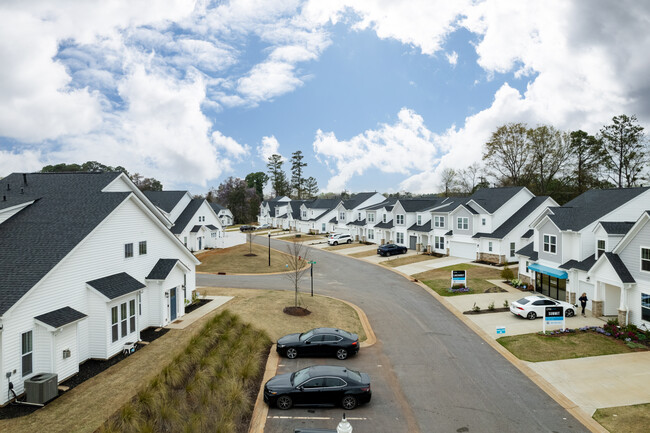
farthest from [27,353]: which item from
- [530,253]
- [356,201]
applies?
[356,201]

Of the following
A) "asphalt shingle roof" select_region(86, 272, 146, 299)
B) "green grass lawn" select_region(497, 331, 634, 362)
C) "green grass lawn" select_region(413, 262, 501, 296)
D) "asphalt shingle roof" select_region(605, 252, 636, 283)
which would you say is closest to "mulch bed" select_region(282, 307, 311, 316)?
"asphalt shingle roof" select_region(86, 272, 146, 299)

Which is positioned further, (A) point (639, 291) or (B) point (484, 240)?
(B) point (484, 240)

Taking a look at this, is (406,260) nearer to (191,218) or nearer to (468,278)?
(468,278)

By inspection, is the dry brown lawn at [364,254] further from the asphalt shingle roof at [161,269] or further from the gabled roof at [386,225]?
the asphalt shingle roof at [161,269]

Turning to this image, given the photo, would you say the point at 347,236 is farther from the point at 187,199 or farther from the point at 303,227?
the point at 187,199

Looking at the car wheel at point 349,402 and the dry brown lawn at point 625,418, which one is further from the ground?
the car wheel at point 349,402

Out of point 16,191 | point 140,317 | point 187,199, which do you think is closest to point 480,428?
point 140,317

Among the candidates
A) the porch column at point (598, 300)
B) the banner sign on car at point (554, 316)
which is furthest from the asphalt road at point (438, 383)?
the porch column at point (598, 300)
